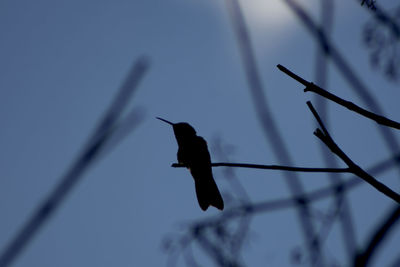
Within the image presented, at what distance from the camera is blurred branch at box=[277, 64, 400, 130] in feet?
5.31

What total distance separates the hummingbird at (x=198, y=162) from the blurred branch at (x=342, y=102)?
2.76m

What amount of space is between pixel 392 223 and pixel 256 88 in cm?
150

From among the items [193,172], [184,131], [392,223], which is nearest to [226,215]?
[193,172]

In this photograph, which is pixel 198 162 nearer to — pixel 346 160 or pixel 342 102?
pixel 346 160

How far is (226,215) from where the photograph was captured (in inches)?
191

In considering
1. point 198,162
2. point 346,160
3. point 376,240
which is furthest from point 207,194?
point 376,240

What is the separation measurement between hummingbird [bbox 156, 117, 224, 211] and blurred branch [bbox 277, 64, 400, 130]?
9.06 ft

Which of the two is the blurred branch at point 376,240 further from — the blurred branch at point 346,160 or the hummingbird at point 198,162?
the hummingbird at point 198,162

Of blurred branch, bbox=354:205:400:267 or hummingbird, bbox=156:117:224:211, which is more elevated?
hummingbird, bbox=156:117:224:211

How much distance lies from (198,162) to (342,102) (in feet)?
12.7

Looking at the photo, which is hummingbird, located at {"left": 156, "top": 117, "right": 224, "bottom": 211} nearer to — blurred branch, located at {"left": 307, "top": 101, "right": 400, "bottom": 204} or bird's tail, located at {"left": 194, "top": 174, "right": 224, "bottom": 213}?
bird's tail, located at {"left": 194, "top": 174, "right": 224, "bottom": 213}

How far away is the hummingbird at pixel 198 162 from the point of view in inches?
181

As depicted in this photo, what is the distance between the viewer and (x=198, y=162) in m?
5.48

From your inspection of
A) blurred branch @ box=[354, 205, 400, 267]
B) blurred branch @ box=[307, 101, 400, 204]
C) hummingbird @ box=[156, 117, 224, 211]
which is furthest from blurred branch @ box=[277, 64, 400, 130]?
hummingbird @ box=[156, 117, 224, 211]
